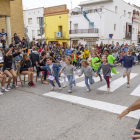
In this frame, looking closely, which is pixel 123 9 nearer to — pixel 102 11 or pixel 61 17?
pixel 102 11

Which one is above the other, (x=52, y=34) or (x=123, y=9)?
(x=123, y=9)

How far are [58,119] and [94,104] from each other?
1428mm

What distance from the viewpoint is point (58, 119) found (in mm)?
3850

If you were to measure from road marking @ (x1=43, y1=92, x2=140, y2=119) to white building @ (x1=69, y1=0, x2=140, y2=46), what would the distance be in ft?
76.2

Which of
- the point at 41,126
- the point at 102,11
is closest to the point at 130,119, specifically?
the point at 41,126

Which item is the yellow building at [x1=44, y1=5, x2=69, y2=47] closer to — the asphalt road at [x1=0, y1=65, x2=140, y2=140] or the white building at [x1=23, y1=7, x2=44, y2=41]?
the white building at [x1=23, y1=7, x2=44, y2=41]

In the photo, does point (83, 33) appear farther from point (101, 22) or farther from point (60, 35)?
point (60, 35)

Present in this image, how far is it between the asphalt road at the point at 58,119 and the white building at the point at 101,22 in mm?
23822

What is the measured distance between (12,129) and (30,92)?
8.99 feet

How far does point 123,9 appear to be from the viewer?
106 ft

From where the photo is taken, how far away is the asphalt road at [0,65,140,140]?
320cm

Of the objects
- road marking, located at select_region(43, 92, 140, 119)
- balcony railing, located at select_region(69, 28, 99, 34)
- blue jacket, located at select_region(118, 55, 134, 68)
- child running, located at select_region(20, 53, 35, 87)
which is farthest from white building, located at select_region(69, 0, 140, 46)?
road marking, located at select_region(43, 92, 140, 119)

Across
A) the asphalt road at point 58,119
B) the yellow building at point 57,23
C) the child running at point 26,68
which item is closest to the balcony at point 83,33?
the yellow building at point 57,23

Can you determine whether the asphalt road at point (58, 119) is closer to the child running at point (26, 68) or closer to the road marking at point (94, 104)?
the road marking at point (94, 104)
